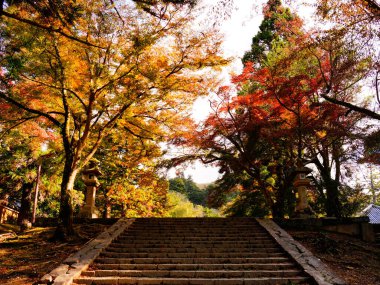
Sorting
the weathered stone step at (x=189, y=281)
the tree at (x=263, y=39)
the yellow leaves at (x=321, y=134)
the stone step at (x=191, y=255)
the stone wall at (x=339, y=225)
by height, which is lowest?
the weathered stone step at (x=189, y=281)

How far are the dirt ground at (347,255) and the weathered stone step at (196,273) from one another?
140cm

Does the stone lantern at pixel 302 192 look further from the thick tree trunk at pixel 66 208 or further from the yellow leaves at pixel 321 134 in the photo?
the thick tree trunk at pixel 66 208

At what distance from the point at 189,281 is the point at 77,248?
161 inches

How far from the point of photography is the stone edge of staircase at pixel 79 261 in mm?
6465

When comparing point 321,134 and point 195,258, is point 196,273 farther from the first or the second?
point 321,134

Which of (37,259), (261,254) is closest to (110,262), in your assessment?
(37,259)

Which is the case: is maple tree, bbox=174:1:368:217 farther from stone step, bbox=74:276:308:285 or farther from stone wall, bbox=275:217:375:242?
stone step, bbox=74:276:308:285

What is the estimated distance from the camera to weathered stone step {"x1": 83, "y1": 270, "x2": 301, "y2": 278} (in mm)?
7059

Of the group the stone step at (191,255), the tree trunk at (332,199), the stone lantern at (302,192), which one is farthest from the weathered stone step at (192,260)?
the tree trunk at (332,199)

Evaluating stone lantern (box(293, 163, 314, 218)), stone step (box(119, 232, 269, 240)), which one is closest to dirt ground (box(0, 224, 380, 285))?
stone step (box(119, 232, 269, 240))

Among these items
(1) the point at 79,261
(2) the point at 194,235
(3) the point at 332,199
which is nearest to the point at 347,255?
(2) the point at 194,235

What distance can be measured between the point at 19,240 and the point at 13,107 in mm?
4538

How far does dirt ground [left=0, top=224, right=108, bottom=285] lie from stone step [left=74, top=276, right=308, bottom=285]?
4.63 feet

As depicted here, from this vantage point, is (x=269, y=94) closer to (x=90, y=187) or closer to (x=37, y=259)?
(x=90, y=187)
